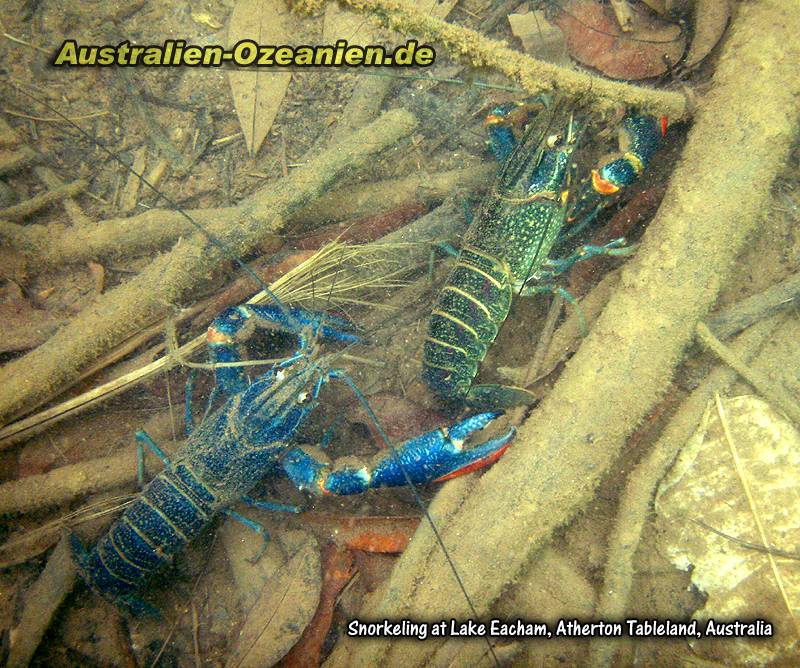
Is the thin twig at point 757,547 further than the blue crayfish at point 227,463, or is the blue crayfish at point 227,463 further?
the blue crayfish at point 227,463

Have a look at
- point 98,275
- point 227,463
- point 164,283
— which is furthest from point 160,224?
point 227,463

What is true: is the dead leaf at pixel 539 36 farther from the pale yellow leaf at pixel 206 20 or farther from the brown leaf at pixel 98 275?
the brown leaf at pixel 98 275


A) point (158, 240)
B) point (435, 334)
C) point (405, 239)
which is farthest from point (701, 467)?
point (158, 240)

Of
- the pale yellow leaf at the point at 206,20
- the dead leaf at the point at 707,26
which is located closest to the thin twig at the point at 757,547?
the dead leaf at the point at 707,26

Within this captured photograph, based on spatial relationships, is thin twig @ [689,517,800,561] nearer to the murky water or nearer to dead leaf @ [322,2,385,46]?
the murky water

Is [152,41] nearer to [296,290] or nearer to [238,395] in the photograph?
[296,290]

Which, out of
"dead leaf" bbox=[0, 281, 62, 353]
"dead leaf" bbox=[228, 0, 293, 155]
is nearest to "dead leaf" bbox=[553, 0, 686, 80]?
"dead leaf" bbox=[228, 0, 293, 155]
